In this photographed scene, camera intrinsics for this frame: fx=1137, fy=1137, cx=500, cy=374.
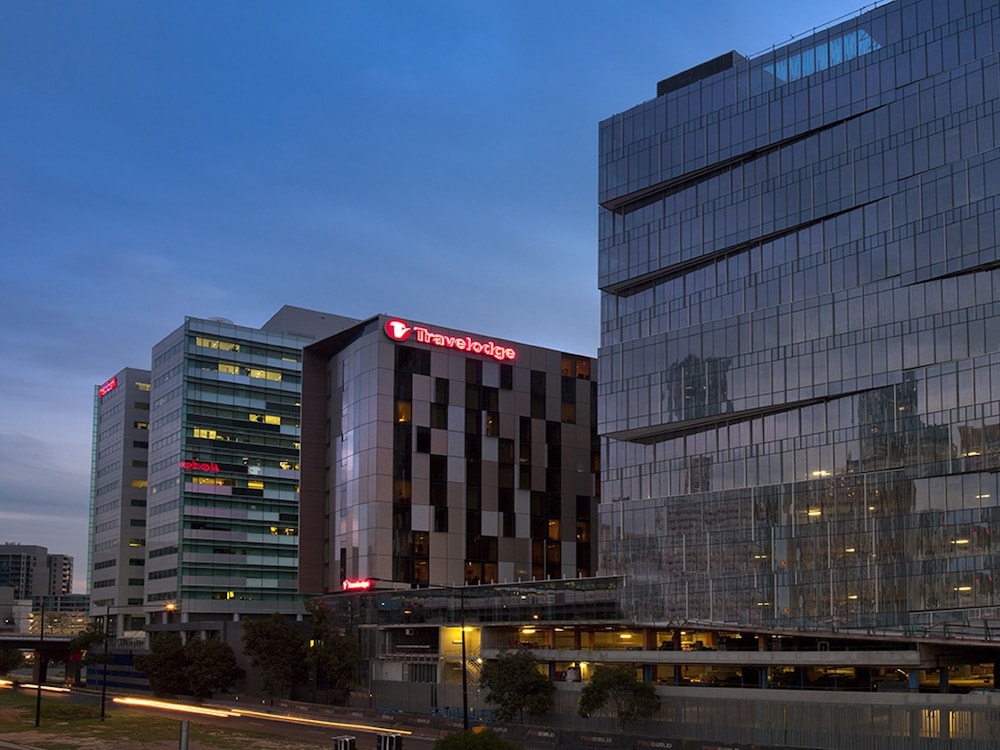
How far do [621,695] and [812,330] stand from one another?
3080cm

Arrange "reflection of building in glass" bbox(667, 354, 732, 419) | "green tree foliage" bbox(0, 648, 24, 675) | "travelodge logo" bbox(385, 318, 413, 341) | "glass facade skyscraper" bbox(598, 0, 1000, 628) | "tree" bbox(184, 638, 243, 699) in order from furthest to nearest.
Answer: "green tree foliage" bbox(0, 648, 24, 675)
"travelodge logo" bbox(385, 318, 413, 341)
"tree" bbox(184, 638, 243, 699)
"reflection of building in glass" bbox(667, 354, 732, 419)
"glass facade skyscraper" bbox(598, 0, 1000, 628)

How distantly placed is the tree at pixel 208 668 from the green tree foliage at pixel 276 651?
7.92 m

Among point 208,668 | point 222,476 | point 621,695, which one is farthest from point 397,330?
point 222,476

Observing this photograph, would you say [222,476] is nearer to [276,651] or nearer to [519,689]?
[276,651]

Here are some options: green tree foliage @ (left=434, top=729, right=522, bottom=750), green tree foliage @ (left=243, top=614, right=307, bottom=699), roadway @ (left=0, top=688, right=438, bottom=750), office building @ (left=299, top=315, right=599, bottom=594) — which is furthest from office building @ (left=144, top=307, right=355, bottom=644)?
green tree foliage @ (left=434, top=729, right=522, bottom=750)

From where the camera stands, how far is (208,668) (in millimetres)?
117438

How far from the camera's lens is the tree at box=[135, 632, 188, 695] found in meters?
119

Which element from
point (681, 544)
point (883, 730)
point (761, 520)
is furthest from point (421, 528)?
point (883, 730)

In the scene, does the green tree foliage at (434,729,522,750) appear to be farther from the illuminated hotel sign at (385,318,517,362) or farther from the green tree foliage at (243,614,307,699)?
the illuminated hotel sign at (385,318,517,362)

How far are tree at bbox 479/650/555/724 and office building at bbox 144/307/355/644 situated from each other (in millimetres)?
90685

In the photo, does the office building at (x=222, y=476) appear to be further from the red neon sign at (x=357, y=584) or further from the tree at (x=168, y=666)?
the red neon sign at (x=357, y=584)

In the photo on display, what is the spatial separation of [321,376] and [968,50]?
79790 mm

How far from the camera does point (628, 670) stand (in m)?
76.6

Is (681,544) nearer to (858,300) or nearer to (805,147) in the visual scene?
(858,300)
